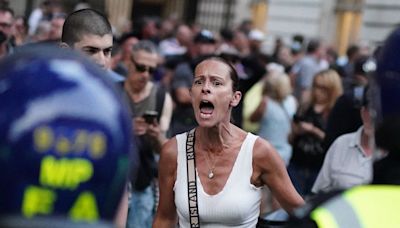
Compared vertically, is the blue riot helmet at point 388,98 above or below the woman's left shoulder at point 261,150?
above

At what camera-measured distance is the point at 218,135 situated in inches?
184

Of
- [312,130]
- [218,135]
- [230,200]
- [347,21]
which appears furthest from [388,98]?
[347,21]

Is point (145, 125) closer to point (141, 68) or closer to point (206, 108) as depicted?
point (141, 68)

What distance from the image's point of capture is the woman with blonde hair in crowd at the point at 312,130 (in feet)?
27.8

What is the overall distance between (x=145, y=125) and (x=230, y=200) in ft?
6.20

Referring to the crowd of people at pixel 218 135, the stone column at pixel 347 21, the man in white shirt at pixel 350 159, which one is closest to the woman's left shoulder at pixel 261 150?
the crowd of people at pixel 218 135

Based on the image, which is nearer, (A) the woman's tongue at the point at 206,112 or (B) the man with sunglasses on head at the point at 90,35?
(B) the man with sunglasses on head at the point at 90,35

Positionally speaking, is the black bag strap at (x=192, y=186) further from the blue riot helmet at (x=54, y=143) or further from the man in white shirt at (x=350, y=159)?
the blue riot helmet at (x=54, y=143)

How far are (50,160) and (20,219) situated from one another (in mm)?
112

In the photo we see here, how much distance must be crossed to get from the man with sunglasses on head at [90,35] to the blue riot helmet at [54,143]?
2724mm

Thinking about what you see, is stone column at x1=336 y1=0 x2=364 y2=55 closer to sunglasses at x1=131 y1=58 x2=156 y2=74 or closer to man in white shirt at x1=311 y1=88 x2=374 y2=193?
sunglasses at x1=131 y1=58 x2=156 y2=74

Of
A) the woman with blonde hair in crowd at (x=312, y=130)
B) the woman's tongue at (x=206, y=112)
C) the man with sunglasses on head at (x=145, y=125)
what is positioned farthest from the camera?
the woman with blonde hair in crowd at (x=312, y=130)

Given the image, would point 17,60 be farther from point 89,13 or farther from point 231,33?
point 231,33

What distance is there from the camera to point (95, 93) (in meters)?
1.78
